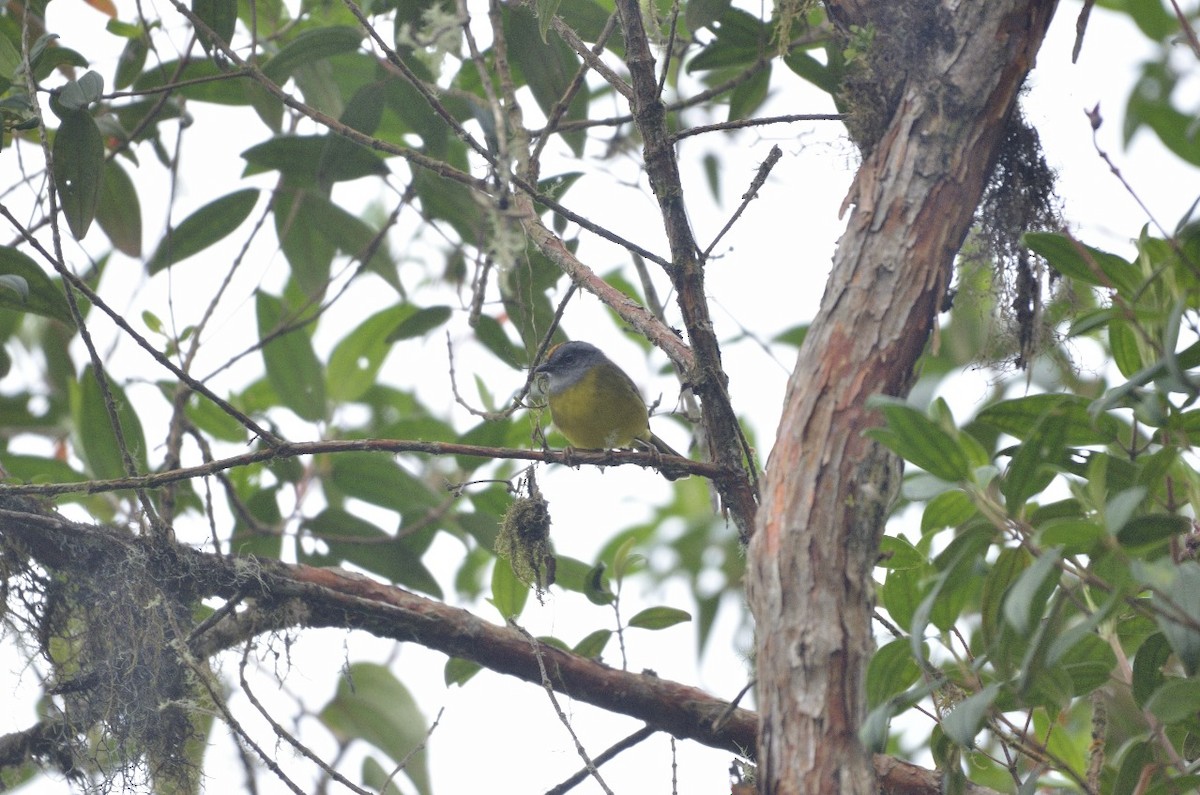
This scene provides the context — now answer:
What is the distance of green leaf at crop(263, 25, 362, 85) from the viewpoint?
3.41m

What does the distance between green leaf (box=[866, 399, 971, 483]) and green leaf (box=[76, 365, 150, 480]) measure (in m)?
2.80

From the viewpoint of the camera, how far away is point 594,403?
4.61 metres

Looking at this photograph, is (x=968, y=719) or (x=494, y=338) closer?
(x=968, y=719)

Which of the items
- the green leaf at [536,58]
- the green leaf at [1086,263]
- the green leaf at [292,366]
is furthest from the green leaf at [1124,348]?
the green leaf at [292,366]

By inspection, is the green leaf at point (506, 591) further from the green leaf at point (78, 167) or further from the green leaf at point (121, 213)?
the green leaf at point (121, 213)

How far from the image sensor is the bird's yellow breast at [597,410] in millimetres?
4602

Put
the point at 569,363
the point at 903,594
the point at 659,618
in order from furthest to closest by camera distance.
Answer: the point at 569,363, the point at 659,618, the point at 903,594

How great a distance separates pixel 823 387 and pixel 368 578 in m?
1.52

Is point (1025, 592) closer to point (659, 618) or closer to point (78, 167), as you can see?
point (659, 618)

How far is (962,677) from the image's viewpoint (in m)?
2.15

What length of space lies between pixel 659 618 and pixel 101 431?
6.51 ft

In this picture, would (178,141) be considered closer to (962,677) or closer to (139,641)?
(139,641)

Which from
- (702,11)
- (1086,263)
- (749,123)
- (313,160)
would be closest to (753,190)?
(749,123)

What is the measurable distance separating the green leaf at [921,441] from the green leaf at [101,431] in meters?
2.80
